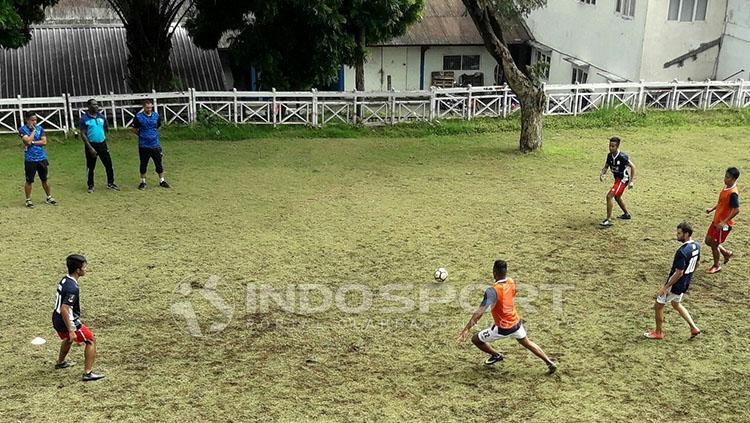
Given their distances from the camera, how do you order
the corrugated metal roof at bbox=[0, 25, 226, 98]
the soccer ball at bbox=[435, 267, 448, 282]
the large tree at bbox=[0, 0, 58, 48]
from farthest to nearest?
the corrugated metal roof at bbox=[0, 25, 226, 98] < the large tree at bbox=[0, 0, 58, 48] < the soccer ball at bbox=[435, 267, 448, 282]

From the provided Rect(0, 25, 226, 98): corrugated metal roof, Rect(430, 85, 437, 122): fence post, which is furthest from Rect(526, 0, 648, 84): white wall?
Rect(0, 25, 226, 98): corrugated metal roof

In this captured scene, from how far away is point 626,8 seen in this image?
28.0 m

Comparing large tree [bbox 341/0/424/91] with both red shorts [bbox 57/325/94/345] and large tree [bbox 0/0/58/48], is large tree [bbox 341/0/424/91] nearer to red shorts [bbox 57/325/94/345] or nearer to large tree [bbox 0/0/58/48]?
large tree [bbox 0/0/58/48]

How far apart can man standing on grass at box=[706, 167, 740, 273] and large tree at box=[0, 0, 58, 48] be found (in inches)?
646

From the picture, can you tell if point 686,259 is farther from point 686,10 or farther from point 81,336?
point 686,10

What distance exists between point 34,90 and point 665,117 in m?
22.5

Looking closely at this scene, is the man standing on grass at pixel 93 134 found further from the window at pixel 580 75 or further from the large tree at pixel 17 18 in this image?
the window at pixel 580 75

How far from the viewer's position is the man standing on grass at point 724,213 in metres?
11.4

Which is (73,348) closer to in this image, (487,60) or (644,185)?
(644,185)

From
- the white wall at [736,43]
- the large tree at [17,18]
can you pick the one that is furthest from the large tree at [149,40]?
the white wall at [736,43]

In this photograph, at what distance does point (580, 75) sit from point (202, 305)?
2520 cm

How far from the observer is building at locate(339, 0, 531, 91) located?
107 ft

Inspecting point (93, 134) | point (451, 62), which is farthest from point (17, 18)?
point (451, 62)

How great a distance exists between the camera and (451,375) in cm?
895
